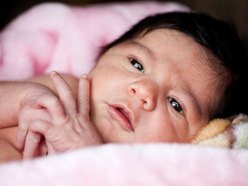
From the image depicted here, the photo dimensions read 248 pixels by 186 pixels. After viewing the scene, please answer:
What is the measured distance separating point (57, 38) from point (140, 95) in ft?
2.97

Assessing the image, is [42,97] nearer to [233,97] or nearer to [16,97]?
[16,97]

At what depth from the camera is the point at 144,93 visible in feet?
3.10

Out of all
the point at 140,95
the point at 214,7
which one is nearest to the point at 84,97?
the point at 140,95

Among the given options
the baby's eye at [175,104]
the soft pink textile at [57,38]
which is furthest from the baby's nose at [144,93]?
the soft pink textile at [57,38]

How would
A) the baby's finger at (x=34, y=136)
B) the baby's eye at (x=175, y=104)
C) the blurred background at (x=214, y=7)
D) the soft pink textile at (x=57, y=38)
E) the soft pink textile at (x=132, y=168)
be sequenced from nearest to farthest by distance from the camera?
1. the soft pink textile at (x=132, y=168)
2. the baby's finger at (x=34, y=136)
3. the baby's eye at (x=175, y=104)
4. the soft pink textile at (x=57, y=38)
5. the blurred background at (x=214, y=7)

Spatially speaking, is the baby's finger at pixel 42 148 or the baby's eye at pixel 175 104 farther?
the baby's eye at pixel 175 104

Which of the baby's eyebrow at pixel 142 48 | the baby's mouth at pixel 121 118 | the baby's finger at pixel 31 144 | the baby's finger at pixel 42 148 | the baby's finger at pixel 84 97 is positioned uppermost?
the baby's eyebrow at pixel 142 48

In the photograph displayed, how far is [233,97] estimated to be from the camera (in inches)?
46.7

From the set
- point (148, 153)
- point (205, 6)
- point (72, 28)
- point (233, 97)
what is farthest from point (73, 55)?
point (205, 6)

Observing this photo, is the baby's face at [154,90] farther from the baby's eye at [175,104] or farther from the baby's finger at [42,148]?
the baby's finger at [42,148]

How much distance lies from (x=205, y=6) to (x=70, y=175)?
256 centimetres

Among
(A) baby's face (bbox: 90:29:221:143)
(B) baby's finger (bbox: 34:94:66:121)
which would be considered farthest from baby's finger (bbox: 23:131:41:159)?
(A) baby's face (bbox: 90:29:221:143)

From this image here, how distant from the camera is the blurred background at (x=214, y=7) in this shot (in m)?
2.37

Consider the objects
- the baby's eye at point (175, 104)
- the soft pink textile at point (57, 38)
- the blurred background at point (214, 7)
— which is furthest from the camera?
the blurred background at point (214, 7)
